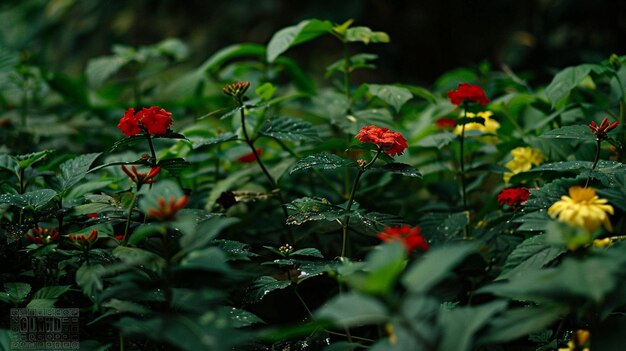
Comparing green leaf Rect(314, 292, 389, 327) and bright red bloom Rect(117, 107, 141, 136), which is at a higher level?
bright red bloom Rect(117, 107, 141, 136)

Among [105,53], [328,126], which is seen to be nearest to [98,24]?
[105,53]

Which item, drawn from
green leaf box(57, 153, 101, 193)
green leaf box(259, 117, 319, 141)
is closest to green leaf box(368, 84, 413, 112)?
green leaf box(259, 117, 319, 141)

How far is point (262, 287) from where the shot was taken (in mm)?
1040

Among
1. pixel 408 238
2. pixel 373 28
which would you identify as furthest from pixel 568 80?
pixel 373 28

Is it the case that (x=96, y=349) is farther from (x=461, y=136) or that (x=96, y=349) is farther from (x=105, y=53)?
(x=105, y=53)

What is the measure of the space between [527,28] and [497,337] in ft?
8.88

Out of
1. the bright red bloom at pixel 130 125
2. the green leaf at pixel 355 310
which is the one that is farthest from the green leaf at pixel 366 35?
the green leaf at pixel 355 310

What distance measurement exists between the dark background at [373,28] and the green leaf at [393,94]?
1488mm

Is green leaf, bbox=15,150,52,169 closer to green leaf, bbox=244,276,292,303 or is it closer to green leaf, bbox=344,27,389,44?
green leaf, bbox=244,276,292,303

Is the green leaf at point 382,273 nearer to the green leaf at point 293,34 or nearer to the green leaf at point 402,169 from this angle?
the green leaf at point 402,169

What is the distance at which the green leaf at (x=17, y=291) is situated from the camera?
3.09ft

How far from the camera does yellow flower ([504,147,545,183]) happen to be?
1.39 m

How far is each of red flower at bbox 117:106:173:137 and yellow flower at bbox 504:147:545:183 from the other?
2.68 ft

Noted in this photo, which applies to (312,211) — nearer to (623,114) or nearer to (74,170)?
(74,170)
